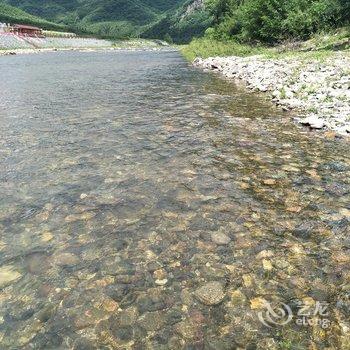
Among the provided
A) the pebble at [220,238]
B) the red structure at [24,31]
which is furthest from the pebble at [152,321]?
the red structure at [24,31]

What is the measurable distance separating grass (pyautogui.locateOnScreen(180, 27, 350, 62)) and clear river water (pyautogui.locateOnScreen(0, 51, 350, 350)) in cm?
2018

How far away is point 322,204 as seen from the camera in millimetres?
7117

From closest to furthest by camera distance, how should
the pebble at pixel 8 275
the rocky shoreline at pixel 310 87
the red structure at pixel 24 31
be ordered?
1. the pebble at pixel 8 275
2. the rocky shoreline at pixel 310 87
3. the red structure at pixel 24 31

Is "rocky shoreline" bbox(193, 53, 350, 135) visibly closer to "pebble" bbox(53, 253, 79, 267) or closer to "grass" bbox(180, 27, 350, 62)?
"grass" bbox(180, 27, 350, 62)

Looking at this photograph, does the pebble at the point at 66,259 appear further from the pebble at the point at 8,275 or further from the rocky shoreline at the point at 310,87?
the rocky shoreline at the point at 310,87

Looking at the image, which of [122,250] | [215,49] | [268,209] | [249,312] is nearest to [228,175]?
Answer: [268,209]

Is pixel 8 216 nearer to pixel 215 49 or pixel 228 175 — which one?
pixel 228 175

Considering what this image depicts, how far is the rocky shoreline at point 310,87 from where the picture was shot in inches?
505

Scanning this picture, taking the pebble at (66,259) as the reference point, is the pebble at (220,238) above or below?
below

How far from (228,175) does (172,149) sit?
2.40 metres
